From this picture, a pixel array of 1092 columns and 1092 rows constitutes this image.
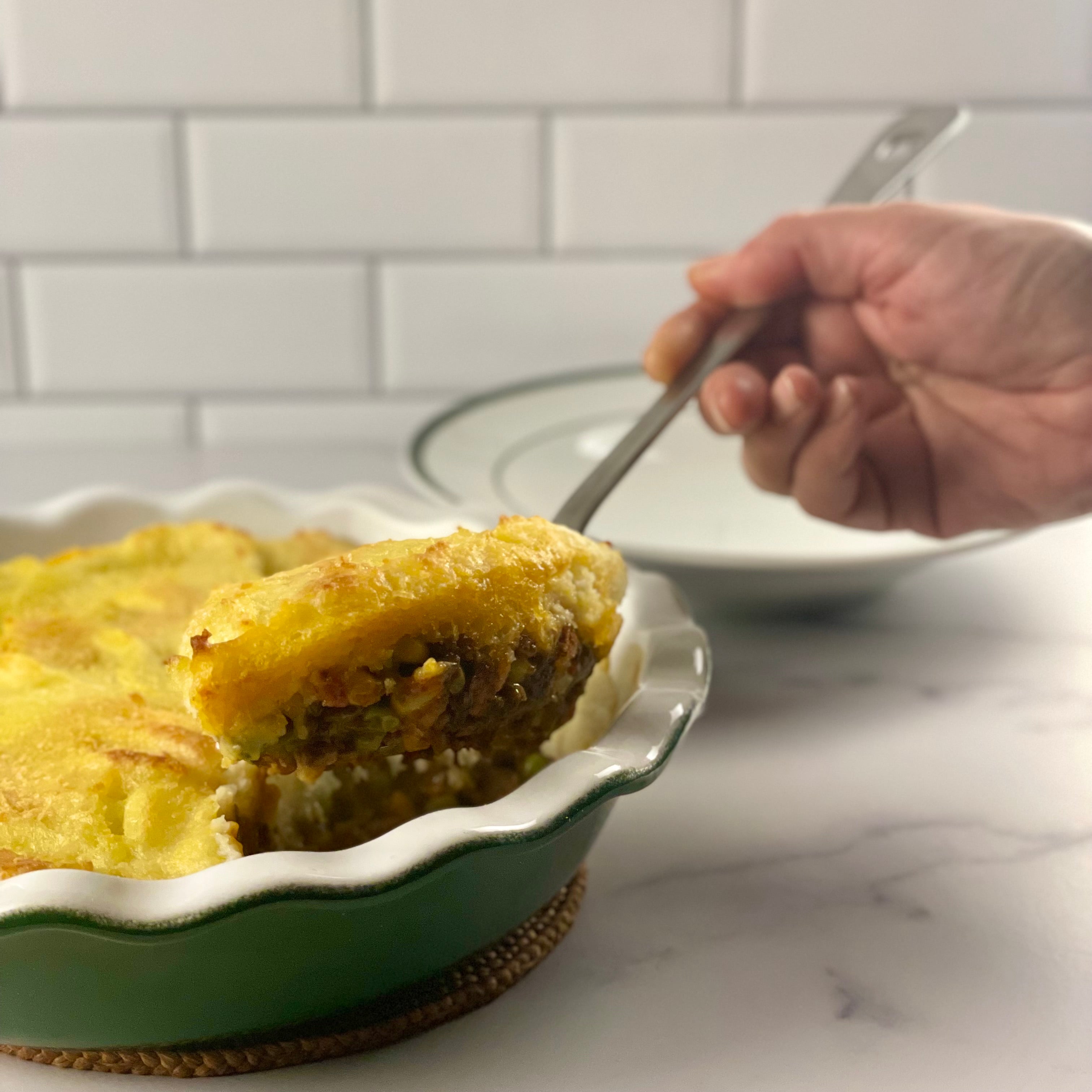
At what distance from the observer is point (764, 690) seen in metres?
0.93

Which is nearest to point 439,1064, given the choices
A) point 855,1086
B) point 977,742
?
point 855,1086

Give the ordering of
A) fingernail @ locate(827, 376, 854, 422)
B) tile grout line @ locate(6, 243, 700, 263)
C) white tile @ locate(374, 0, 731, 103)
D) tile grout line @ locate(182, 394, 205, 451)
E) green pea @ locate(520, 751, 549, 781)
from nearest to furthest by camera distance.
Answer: green pea @ locate(520, 751, 549, 781) < fingernail @ locate(827, 376, 854, 422) < white tile @ locate(374, 0, 731, 103) < tile grout line @ locate(6, 243, 700, 263) < tile grout line @ locate(182, 394, 205, 451)

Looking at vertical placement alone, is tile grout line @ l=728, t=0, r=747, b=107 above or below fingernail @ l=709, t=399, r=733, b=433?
above

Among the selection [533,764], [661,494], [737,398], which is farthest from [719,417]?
[533,764]

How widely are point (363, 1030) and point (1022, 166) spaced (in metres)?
1.49

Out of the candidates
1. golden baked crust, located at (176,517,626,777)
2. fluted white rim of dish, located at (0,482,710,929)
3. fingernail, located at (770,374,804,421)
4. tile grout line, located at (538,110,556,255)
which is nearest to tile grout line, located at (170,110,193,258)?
tile grout line, located at (538,110,556,255)

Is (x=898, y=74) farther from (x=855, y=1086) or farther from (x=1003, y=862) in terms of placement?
(x=855, y=1086)

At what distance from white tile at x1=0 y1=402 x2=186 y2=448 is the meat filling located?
138 centimetres

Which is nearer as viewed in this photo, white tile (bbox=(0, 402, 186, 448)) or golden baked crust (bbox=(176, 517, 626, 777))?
golden baked crust (bbox=(176, 517, 626, 777))

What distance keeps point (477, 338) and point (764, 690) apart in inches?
38.3

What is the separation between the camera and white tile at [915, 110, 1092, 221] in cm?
167

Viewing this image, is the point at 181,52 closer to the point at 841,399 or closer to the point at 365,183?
the point at 365,183

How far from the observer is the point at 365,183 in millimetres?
1706

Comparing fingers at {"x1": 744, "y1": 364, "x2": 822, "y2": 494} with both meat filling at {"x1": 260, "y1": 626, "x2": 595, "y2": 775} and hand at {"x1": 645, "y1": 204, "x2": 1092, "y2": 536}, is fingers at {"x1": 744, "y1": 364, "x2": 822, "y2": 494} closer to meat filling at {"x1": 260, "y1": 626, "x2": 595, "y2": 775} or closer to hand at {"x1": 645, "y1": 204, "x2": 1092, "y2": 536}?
hand at {"x1": 645, "y1": 204, "x2": 1092, "y2": 536}
